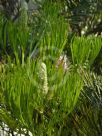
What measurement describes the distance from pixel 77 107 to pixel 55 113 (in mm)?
100

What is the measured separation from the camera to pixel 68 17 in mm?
2033

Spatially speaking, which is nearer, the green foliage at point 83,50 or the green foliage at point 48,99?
the green foliage at point 48,99

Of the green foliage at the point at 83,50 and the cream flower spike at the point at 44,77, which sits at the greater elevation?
the cream flower spike at the point at 44,77

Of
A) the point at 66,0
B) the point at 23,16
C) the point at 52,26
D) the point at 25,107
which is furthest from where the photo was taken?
the point at 66,0

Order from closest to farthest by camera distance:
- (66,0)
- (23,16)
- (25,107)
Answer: (25,107) < (23,16) < (66,0)

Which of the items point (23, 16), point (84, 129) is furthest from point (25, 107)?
point (23, 16)

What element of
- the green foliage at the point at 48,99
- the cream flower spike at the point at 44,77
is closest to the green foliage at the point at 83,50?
the green foliage at the point at 48,99

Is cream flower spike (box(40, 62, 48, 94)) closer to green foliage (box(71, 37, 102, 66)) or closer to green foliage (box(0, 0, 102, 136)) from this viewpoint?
green foliage (box(0, 0, 102, 136))

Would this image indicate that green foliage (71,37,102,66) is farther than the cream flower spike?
Yes

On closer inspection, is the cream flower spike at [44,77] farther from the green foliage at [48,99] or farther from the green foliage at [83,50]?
the green foliage at [83,50]

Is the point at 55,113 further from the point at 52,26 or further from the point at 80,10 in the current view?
the point at 80,10

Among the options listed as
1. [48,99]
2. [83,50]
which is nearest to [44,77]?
[48,99]

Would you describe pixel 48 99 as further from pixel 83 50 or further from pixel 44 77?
pixel 83 50

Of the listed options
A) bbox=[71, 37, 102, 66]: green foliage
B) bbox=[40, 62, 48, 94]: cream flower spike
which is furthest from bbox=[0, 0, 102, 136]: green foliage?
bbox=[71, 37, 102, 66]: green foliage
